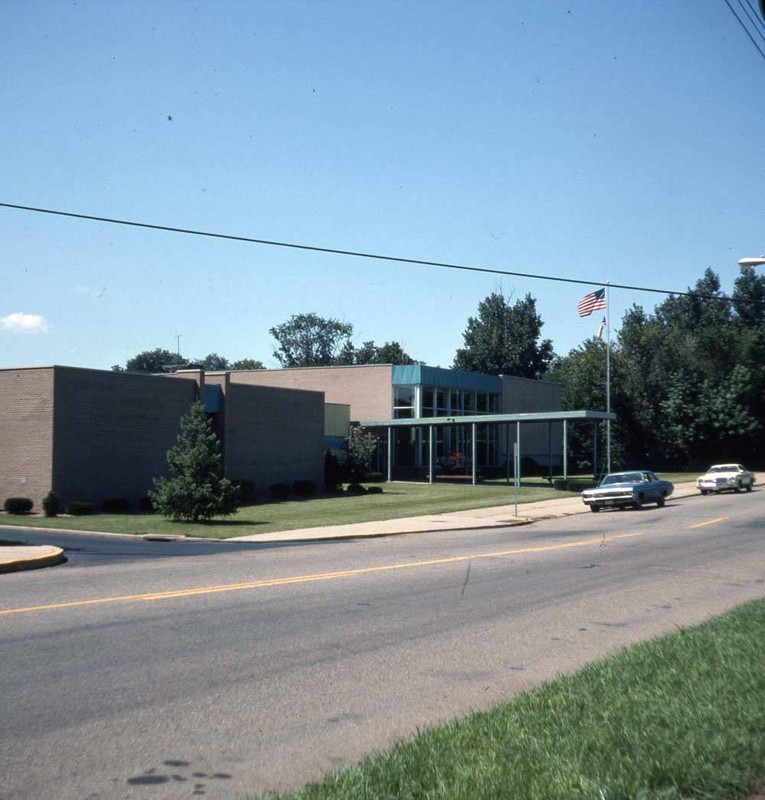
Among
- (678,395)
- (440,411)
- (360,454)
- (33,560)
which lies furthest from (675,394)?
(33,560)

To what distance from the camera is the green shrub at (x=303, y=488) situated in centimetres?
4438

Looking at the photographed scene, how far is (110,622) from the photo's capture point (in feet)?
35.0

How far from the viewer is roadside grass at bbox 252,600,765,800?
5027 millimetres

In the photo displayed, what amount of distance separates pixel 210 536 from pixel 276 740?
769 inches

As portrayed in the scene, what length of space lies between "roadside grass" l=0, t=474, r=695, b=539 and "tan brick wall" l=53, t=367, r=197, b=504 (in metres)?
2.57

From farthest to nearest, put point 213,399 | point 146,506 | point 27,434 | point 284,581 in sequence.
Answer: point 213,399 < point 146,506 < point 27,434 < point 284,581

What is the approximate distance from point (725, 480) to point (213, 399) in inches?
981

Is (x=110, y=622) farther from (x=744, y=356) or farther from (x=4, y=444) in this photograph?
(x=744, y=356)

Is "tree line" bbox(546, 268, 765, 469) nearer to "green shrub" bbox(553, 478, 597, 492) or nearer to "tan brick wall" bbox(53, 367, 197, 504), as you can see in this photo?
"green shrub" bbox(553, 478, 597, 492)

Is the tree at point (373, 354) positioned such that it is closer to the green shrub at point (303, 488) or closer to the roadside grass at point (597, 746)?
the green shrub at point (303, 488)

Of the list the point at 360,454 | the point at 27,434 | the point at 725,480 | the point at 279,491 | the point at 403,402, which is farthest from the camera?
the point at 403,402

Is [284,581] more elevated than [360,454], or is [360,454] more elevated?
[360,454]

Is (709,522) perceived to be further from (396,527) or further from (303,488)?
(303,488)

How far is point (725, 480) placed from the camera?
1788 inches
